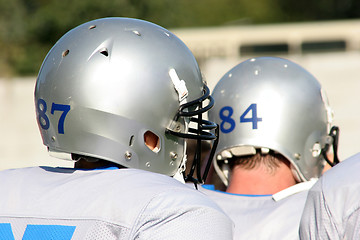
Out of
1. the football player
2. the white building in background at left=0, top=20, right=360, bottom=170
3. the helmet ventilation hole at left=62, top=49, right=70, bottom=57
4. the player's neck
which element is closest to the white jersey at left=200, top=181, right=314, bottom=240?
the player's neck

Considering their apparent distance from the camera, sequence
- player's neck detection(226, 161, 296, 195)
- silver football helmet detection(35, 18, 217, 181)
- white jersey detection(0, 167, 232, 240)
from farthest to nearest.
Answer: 1. player's neck detection(226, 161, 296, 195)
2. silver football helmet detection(35, 18, 217, 181)
3. white jersey detection(0, 167, 232, 240)

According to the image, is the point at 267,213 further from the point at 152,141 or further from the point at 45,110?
the point at 45,110

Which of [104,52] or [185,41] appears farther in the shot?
[185,41]

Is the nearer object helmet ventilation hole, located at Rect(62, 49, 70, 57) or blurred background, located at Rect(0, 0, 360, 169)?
helmet ventilation hole, located at Rect(62, 49, 70, 57)

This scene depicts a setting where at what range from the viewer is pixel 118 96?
1935 millimetres

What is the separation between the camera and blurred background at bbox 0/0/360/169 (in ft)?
39.5

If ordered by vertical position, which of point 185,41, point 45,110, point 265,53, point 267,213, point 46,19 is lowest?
point 265,53

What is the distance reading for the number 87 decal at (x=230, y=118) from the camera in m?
2.77

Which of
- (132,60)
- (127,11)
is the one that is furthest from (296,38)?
(132,60)

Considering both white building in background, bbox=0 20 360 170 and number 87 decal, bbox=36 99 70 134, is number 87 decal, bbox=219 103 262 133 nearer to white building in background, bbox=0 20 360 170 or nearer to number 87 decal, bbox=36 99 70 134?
number 87 decal, bbox=36 99 70 134

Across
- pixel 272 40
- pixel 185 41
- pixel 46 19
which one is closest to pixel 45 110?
pixel 185 41

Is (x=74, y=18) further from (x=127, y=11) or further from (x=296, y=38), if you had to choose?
(x=296, y=38)

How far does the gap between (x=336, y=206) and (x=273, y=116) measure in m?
1.11

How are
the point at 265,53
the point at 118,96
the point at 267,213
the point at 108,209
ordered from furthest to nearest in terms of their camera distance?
the point at 265,53 < the point at 267,213 < the point at 118,96 < the point at 108,209
